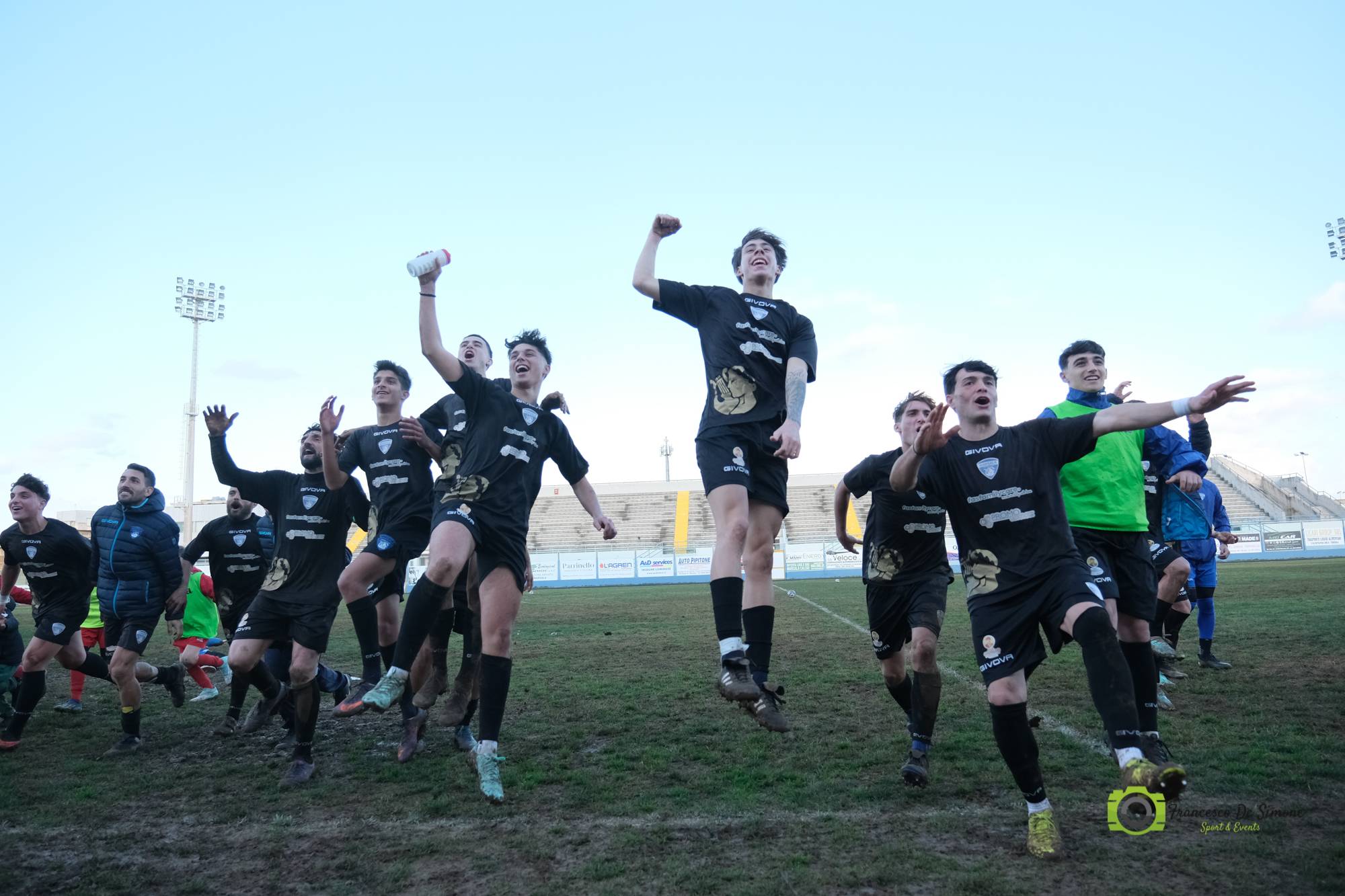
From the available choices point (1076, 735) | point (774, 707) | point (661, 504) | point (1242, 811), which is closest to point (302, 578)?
point (774, 707)

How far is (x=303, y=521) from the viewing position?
6168 mm

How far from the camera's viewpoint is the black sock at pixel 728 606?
4184 mm

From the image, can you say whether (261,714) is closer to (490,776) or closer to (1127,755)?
(490,776)

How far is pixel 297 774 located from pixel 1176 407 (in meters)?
5.21

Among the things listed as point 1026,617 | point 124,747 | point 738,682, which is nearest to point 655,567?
point 124,747

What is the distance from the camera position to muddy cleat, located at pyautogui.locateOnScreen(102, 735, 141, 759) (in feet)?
19.6

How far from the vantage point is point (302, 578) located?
19.8 feet

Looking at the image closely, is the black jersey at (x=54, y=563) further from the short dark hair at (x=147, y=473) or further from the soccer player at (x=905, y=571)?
the soccer player at (x=905, y=571)

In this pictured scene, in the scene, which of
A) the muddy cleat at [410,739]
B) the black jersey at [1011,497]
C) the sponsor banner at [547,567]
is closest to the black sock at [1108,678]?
the black jersey at [1011,497]

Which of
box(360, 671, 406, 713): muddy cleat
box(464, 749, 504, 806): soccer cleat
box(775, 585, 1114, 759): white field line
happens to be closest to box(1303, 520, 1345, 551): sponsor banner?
box(775, 585, 1114, 759): white field line

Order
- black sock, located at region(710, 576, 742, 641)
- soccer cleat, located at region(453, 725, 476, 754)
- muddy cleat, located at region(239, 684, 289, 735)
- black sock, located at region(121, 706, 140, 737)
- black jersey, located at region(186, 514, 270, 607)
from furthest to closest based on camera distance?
black jersey, located at region(186, 514, 270, 607) → muddy cleat, located at region(239, 684, 289, 735) → black sock, located at region(121, 706, 140, 737) → soccer cleat, located at region(453, 725, 476, 754) → black sock, located at region(710, 576, 742, 641)

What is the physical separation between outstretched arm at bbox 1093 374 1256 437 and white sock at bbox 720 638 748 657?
1989mm

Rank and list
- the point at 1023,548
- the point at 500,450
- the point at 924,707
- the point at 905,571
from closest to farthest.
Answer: the point at 1023,548
the point at 924,707
the point at 500,450
the point at 905,571

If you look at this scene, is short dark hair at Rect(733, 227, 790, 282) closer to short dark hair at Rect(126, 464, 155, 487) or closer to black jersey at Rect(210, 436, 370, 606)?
black jersey at Rect(210, 436, 370, 606)
